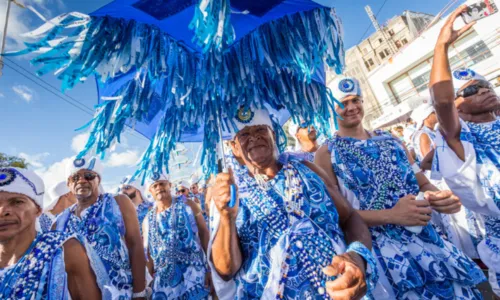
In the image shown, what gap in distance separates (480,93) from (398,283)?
1841 mm

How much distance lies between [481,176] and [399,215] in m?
0.95

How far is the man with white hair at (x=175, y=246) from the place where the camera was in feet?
10.9

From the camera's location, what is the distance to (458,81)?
2.47m

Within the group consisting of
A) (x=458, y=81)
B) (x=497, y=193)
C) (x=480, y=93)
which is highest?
(x=458, y=81)

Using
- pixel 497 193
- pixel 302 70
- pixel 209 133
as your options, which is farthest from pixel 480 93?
pixel 209 133

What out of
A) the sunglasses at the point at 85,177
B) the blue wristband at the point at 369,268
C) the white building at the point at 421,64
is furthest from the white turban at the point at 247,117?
the white building at the point at 421,64

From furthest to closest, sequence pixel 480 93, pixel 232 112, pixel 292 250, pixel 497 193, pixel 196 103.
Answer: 1. pixel 480 93
2. pixel 497 193
3. pixel 232 112
4. pixel 196 103
5. pixel 292 250

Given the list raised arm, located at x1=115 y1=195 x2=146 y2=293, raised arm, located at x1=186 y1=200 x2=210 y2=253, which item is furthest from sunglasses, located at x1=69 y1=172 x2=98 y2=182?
raised arm, located at x1=186 y1=200 x2=210 y2=253

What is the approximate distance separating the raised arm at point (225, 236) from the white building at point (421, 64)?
1444 centimetres

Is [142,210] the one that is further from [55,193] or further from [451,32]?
[451,32]

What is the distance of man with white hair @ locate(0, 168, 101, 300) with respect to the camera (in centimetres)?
169

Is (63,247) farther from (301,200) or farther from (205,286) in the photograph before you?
(205,286)

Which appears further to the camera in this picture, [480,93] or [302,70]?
[480,93]

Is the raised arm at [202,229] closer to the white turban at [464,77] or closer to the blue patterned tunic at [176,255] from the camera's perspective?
the blue patterned tunic at [176,255]
